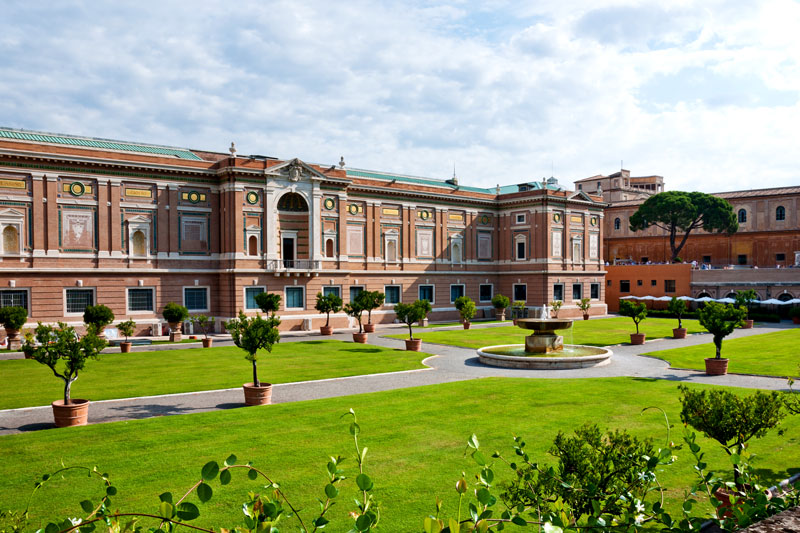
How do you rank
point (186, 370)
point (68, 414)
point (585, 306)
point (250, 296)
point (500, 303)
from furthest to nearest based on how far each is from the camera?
point (585, 306) < point (500, 303) < point (250, 296) < point (186, 370) < point (68, 414)

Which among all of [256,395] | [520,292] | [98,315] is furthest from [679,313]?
[98,315]

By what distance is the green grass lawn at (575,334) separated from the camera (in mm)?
35209

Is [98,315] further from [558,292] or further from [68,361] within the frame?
[558,292]

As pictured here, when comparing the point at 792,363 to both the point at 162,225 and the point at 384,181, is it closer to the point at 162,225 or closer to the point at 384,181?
the point at 384,181

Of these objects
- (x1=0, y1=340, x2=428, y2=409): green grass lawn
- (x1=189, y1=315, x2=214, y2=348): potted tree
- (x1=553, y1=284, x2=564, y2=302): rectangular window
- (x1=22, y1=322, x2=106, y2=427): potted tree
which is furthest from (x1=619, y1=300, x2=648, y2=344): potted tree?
(x1=22, y1=322, x2=106, y2=427): potted tree

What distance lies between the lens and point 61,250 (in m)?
36.2

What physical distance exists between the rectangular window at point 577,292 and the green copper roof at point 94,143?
37.1 m

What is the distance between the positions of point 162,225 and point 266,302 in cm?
1009

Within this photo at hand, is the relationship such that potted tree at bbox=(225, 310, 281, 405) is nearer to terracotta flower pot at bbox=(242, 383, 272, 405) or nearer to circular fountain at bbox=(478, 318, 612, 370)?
terracotta flower pot at bbox=(242, 383, 272, 405)

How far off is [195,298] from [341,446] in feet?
103

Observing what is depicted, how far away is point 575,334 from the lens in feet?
130

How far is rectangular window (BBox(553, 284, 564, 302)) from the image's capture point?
54969 mm

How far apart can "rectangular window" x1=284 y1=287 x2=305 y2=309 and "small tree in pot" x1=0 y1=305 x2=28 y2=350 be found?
55.0 feet

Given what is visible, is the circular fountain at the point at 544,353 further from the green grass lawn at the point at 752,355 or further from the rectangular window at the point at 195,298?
the rectangular window at the point at 195,298
